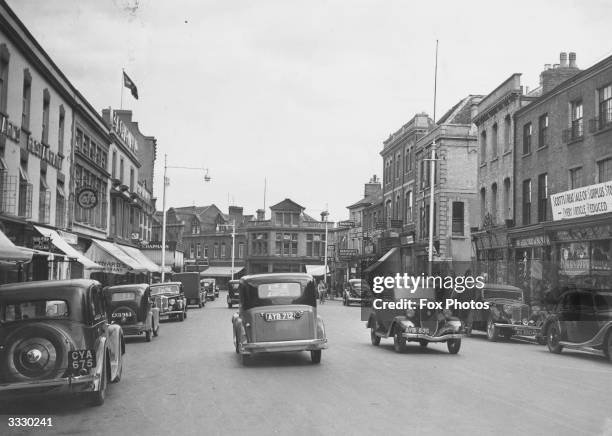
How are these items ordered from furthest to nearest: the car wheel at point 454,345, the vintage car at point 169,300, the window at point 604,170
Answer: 1. the vintage car at point 169,300
2. the window at point 604,170
3. the car wheel at point 454,345

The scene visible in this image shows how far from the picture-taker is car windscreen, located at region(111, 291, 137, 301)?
20.6 m

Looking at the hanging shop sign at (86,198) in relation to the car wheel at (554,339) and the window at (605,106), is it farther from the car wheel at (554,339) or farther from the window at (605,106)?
the window at (605,106)

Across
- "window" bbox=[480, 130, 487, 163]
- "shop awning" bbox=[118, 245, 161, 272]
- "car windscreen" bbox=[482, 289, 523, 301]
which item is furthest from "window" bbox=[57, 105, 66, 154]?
"window" bbox=[480, 130, 487, 163]

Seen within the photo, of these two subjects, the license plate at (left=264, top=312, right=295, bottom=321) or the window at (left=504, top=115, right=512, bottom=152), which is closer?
the license plate at (left=264, top=312, right=295, bottom=321)

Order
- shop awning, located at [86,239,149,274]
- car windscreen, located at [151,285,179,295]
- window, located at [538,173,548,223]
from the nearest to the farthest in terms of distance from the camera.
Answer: window, located at [538,173,548,223], car windscreen, located at [151,285,179,295], shop awning, located at [86,239,149,274]

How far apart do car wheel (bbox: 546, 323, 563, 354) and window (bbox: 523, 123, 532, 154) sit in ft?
56.3

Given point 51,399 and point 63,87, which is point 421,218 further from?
point 51,399

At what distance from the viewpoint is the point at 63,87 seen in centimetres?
2906

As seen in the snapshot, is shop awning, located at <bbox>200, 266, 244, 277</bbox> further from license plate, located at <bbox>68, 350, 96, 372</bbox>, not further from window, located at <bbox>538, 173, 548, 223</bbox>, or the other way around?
license plate, located at <bbox>68, 350, 96, 372</bbox>

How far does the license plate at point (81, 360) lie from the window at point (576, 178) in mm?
23551

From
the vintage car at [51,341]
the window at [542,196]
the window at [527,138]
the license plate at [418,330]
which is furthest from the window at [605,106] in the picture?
the vintage car at [51,341]

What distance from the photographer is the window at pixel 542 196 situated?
1235 inches

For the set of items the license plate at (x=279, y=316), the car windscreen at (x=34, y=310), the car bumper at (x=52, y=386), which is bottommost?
the car bumper at (x=52, y=386)

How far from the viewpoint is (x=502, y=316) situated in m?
21.4
